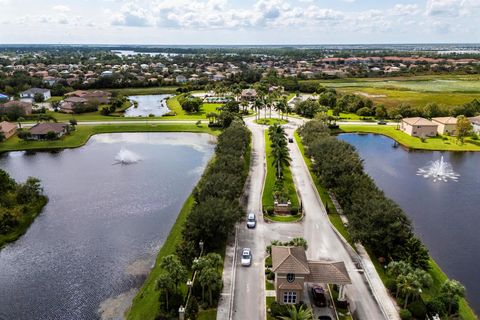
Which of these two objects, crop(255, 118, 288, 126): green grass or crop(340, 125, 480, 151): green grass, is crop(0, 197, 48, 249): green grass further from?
crop(340, 125, 480, 151): green grass

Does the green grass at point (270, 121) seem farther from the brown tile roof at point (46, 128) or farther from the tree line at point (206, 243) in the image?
the brown tile roof at point (46, 128)

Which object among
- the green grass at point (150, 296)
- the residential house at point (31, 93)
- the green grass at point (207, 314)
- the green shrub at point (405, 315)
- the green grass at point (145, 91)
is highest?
the residential house at point (31, 93)

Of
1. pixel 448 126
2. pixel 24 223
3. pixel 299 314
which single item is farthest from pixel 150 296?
pixel 448 126

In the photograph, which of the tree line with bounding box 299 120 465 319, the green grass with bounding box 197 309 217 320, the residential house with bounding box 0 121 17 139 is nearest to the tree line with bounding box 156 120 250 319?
the green grass with bounding box 197 309 217 320

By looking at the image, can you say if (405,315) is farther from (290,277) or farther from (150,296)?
(150,296)

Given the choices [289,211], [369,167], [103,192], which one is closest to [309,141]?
[369,167]

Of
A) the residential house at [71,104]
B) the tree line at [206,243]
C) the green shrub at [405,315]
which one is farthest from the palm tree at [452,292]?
the residential house at [71,104]
